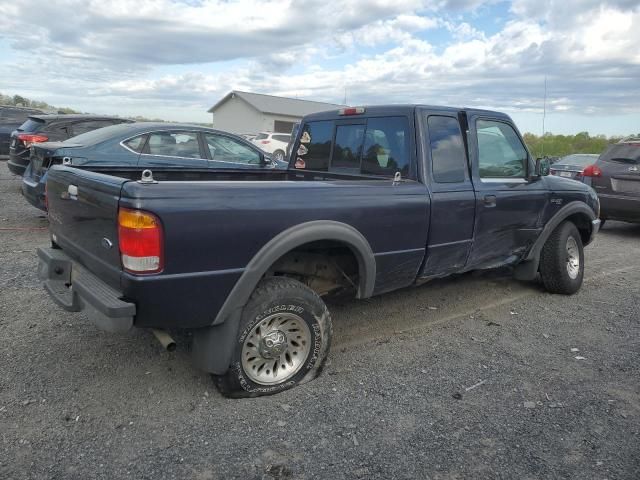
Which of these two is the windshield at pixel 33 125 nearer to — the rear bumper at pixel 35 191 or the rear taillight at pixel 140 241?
the rear bumper at pixel 35 191

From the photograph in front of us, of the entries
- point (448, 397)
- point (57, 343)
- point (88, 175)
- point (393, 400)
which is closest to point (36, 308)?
point (57, 343)

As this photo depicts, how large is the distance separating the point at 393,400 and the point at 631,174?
24.9 feet

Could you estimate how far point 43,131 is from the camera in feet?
29.4

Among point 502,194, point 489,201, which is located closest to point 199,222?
point 489,201

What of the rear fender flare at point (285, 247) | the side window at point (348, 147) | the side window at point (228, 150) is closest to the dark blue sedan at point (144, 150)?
the side window at point (228, 150)

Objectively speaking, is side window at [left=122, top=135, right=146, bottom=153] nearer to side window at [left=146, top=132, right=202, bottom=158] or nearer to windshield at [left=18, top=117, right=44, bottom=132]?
side window at [left=146, top=132, right=202, bottom=158]

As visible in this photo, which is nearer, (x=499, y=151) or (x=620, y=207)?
(x=499, y=151)

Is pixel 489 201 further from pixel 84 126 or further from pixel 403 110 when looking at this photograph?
pixel 84 126

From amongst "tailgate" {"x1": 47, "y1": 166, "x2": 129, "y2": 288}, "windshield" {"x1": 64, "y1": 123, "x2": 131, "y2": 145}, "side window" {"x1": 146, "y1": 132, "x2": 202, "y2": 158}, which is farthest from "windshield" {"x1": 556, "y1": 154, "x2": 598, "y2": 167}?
"tailgate" {"x1": 47, "y1": 166, "x2": 129, "y2": 288}

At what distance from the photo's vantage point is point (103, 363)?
143 inches

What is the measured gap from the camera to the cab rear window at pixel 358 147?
13.5 feet

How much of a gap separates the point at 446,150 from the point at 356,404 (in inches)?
84.6

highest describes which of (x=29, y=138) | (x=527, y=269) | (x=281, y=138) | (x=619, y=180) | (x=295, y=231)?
(x=281, y=138)

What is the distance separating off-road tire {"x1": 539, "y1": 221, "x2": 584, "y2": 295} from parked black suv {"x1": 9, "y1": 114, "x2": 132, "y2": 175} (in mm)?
7965
